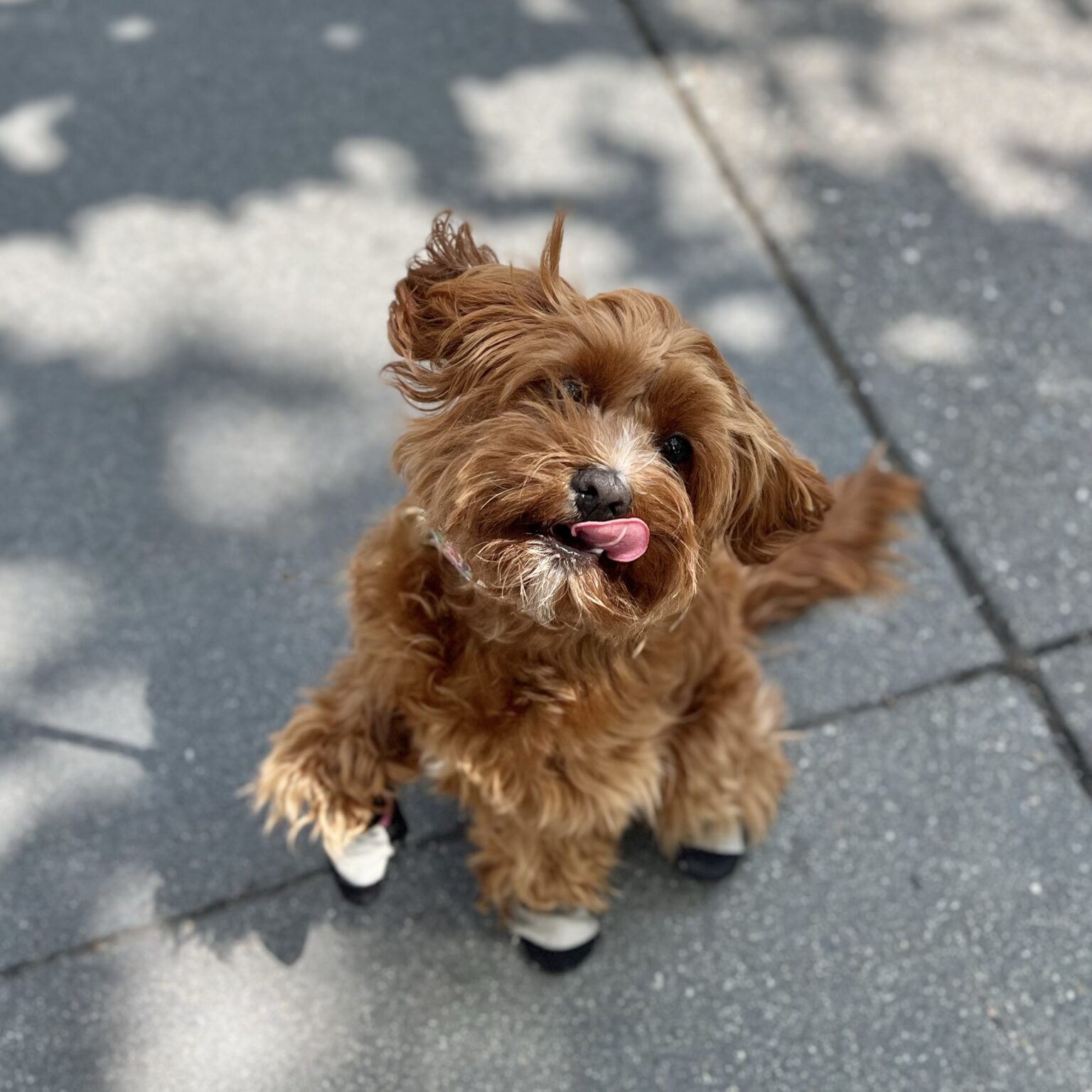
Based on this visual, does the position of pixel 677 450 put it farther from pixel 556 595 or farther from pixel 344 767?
pixel 344 767

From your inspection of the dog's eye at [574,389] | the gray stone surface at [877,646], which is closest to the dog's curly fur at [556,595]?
the dog's eye at [574,389]

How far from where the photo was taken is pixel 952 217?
335cm

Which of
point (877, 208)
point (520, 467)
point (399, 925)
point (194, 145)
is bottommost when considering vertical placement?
point (399, 925)

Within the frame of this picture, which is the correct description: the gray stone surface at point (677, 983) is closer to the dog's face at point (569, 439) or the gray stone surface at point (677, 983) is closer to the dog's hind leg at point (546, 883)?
the dog's hind leg at point (546, 883)

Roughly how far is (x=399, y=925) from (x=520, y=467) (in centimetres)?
123

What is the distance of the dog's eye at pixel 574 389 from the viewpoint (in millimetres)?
1647

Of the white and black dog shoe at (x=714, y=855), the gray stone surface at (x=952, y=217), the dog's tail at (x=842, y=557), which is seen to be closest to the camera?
the white and black dog shoe at (x=714, y=855)

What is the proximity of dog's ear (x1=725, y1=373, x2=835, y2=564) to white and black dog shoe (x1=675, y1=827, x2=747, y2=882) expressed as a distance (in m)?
0.71

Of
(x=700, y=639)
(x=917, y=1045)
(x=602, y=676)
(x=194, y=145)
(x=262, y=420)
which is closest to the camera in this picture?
(x=602, y=676)

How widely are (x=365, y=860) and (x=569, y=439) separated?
1065mm

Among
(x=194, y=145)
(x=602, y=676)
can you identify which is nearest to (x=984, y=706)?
(x=602, y=676)

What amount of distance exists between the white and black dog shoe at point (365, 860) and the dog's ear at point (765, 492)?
0.90m

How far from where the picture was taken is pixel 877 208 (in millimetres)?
3348

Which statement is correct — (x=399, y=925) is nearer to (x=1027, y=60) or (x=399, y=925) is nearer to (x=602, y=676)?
(x=602, y=676)
